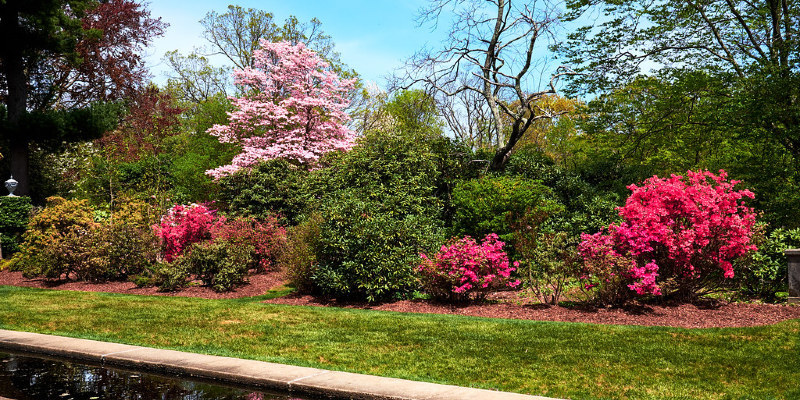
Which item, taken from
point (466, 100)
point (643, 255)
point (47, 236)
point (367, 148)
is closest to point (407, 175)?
point (367, 148)

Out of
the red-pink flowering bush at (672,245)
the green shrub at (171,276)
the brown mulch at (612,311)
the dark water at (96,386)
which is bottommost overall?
the dark water at (96,386)

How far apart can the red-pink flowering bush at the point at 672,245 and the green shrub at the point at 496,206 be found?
411 centimetres

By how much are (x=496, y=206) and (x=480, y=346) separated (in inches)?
302

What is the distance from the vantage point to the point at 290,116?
2514 cm

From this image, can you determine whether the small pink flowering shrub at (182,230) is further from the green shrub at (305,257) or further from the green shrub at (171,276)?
the green shrub at (305,257)

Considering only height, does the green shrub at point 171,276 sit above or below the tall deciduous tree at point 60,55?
below

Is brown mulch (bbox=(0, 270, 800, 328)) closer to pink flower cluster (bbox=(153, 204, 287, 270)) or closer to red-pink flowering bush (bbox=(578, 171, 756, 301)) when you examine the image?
red-pink flowering bush (bbox=(578, 171, 756, 301))

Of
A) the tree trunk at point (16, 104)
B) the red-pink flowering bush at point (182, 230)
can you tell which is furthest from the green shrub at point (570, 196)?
the tree trunk at point (16, 104)

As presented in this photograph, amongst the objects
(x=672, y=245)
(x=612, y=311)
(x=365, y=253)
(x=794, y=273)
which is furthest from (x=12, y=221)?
(x=794, y=273)

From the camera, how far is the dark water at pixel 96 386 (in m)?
5.50

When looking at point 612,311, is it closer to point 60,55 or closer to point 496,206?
point 496,206

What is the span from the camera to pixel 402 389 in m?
5.21

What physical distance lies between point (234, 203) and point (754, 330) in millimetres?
14024

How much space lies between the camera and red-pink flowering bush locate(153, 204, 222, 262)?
15805 millimetres
